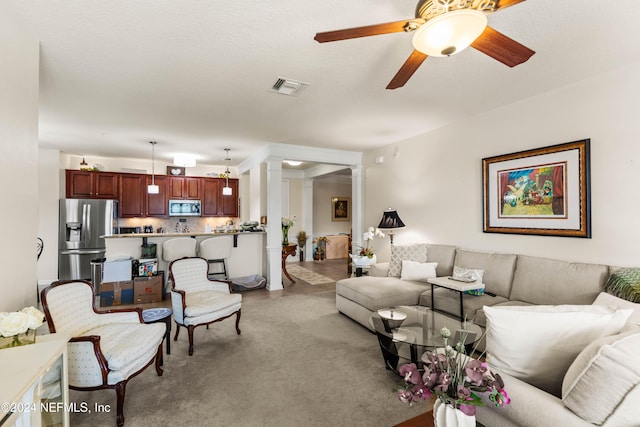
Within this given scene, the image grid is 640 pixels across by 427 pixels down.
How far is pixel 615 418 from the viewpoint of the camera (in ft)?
3.19

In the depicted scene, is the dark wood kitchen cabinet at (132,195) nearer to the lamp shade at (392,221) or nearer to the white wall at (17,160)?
the white wall at (17,160)

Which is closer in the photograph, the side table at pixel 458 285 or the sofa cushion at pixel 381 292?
the side table at pixel 458 285

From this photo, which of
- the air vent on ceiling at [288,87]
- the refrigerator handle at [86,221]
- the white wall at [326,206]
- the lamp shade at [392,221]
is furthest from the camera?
the white wall at [326,206]

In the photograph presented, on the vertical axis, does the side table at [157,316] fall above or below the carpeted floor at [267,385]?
above

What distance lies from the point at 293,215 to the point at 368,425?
22.8 ft

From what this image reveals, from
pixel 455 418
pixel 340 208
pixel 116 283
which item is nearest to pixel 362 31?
pixel 455 418

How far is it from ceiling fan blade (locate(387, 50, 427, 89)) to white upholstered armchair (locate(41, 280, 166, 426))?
266cm

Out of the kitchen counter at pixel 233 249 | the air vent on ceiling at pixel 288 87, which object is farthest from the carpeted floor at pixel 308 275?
the air vent on ceiling at pixel 288 87

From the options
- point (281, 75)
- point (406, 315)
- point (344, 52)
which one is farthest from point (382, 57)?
point (406, 315)

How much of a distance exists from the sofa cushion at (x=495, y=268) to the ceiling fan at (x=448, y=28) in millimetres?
2372

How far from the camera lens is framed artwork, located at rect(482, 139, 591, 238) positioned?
113 inches

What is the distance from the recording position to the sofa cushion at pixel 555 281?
258 cm

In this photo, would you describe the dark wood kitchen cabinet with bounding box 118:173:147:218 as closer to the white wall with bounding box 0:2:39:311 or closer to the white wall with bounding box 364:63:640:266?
the white wall with bounding box 0:2:39:311

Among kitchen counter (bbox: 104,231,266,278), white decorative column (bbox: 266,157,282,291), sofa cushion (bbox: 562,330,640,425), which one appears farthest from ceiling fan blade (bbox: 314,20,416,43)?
kitchen counter (bbox: 104,231,266,278)
